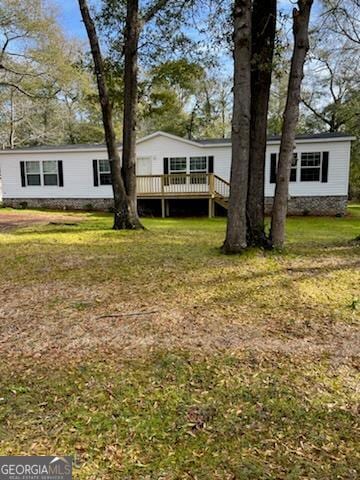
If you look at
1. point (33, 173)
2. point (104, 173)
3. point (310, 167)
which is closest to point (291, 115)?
point (310, 167)

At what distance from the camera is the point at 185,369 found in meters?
2.68

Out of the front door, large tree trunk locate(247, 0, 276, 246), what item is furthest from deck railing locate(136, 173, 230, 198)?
large tree trunk locate(247, 0, 276, 246)

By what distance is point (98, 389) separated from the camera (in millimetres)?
2453

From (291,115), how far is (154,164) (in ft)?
40.0

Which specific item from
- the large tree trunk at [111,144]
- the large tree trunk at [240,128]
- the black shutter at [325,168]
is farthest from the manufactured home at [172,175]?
the large tree trunk at [240,128]

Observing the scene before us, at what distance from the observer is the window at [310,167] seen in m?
16.2

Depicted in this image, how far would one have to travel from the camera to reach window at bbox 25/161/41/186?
60.7ft

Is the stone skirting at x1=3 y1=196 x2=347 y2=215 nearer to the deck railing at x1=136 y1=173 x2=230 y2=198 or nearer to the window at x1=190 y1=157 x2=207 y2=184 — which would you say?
the deck railing at x1=136 y1=173 x2=230 y2=198

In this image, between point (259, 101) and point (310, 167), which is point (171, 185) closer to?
point (310, 167)

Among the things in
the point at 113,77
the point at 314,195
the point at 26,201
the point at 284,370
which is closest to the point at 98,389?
the point at 284,370

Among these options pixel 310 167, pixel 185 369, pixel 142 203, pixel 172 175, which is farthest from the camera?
pixel 142 203

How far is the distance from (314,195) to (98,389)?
617 inches

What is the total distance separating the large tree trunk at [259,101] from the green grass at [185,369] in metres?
1.18

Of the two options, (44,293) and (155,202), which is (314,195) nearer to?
(155,202)
